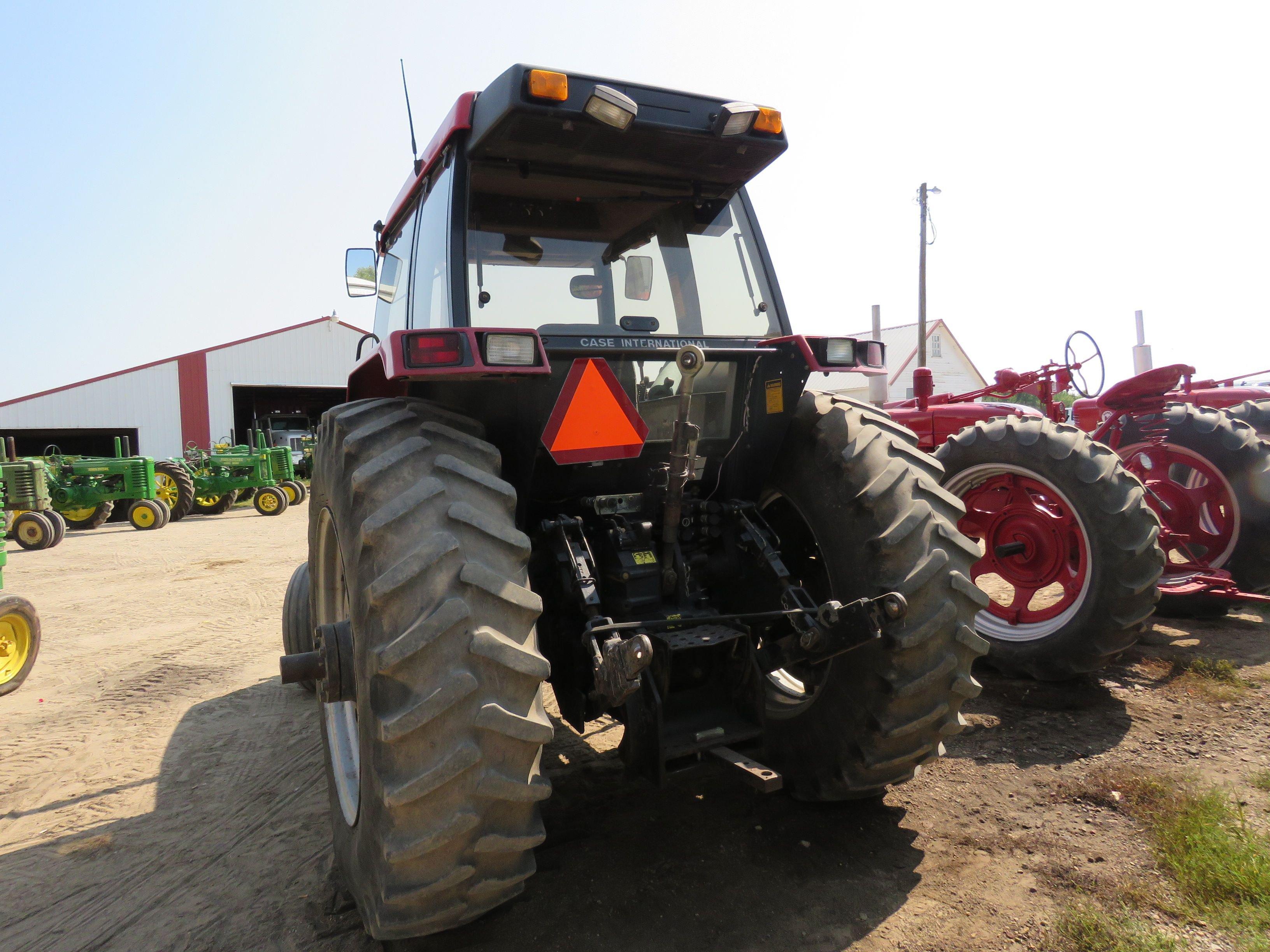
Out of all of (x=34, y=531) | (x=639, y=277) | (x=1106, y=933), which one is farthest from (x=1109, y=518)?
(x=34, y=531)

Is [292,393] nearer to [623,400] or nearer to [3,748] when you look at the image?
[3,748]

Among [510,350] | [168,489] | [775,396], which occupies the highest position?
[510,350]

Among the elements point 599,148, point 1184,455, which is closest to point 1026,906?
point 599,148

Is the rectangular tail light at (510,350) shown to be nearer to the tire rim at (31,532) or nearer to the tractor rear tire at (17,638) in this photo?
the tractor rear tire at (17,638)

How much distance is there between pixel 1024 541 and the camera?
13.6 feet

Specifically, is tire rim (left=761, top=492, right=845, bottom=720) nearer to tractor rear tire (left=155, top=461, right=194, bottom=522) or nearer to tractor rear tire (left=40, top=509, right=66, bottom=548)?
tractor rear tire (left=40, top=509, right=66, bottom=548)

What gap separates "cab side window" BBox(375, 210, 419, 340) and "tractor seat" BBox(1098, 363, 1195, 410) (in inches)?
175

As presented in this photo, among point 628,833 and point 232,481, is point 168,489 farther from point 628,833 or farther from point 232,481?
point 628,833

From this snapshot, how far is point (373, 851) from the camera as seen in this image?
1.74 metres

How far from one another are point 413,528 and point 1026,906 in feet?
6.36

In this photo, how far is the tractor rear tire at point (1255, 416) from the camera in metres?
5.84

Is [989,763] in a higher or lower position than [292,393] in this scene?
lower

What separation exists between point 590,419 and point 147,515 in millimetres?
14430

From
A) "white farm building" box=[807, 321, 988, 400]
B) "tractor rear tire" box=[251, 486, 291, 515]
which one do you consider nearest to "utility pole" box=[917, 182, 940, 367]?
"white farm building" box=[807, 321, 988, 400]
